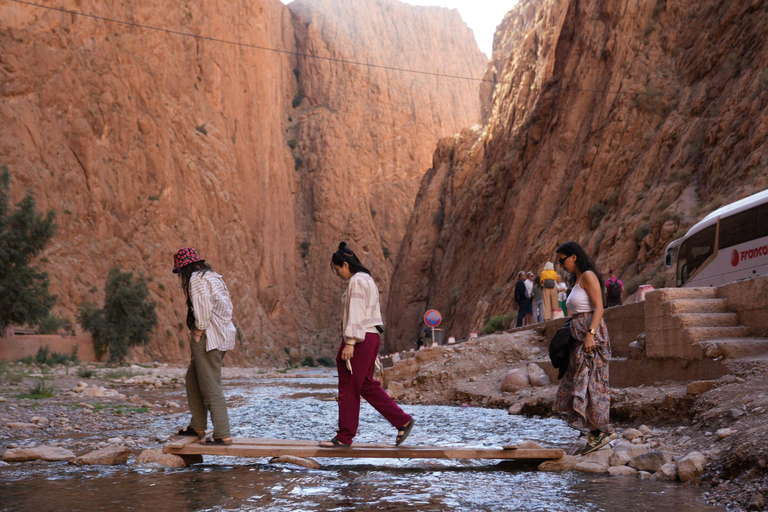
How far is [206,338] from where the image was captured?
5.89 meters

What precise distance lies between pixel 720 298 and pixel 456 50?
99531mm

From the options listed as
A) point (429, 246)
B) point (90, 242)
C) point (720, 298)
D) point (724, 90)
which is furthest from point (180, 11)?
point (720, 298)

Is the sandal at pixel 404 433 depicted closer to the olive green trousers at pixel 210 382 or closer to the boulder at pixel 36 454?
the olive green trousers at pixel 210 382

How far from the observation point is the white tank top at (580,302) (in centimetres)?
577

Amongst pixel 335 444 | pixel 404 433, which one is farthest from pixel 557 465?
pixel 335 444

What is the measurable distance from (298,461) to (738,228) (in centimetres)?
1077

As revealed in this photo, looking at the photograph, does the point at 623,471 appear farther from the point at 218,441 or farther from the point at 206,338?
the point at 206,338

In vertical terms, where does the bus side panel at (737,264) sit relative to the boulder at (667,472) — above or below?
above

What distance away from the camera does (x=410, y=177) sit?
82750mm

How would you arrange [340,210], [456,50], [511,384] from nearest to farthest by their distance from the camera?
[511,384] → [340,210] → [456,50]

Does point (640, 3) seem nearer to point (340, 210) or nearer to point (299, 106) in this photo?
point (340, 210)

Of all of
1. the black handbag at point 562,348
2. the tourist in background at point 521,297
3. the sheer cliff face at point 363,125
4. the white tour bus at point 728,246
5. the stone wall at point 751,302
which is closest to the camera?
the black handbag at point 562,348

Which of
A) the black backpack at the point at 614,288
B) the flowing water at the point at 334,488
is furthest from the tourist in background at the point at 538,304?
the flowing water at the point at 334,488

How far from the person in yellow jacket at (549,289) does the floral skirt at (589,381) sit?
35.4 ft
